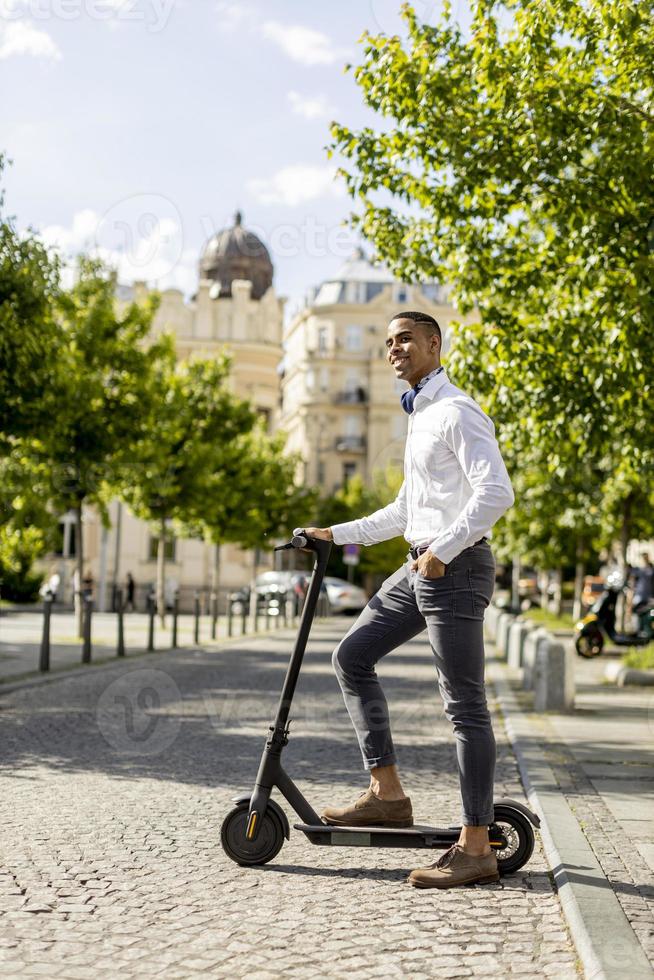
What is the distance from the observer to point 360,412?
88750mm

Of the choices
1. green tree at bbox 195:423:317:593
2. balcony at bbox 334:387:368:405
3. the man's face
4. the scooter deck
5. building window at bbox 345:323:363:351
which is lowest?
the scooter deck

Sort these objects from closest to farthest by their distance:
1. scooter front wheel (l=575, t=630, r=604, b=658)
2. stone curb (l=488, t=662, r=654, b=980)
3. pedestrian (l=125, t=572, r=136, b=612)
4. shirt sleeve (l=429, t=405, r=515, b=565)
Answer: stone curb (l=488, t=662, r=654, b=980) → shirt sleeve (l=429, t=405, r=515, b=565) → scooter front wheel (l=575, t=630, r=604, b=658) → pedestrian (l=125, t=572, r=136, b=612)

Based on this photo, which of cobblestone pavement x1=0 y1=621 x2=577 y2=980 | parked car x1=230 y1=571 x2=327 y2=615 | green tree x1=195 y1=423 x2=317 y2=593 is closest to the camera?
cobblestone pavement x1=0 y1=621 x2=577 y2=980

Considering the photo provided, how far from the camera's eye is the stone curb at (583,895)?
3922 mm

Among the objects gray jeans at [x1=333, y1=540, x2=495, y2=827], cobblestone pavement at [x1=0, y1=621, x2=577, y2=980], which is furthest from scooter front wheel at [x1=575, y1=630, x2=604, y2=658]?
gray jeans at [x1=333, y1=540, x2=495, y2=827]

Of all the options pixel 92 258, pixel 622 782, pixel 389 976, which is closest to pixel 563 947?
pixel 389 976

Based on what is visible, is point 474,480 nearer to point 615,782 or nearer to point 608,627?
point 615,782

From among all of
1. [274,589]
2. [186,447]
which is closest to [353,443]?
[274,589]

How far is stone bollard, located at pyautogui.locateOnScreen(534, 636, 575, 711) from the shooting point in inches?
489

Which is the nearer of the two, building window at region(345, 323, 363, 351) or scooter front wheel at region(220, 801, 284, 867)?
scooter front wheel at region(220, 801, 284, 867)

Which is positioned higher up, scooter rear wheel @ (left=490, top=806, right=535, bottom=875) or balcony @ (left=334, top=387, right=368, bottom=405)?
balcony @ (left=334, top=387, right=368, bottom=405)

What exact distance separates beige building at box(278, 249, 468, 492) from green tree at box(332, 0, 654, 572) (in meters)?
74.0

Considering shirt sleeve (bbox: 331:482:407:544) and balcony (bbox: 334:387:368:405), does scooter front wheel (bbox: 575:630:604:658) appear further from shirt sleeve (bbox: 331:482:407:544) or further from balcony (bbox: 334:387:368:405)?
balcony (bbox: 334:387:368:405)

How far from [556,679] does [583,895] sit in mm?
7804
